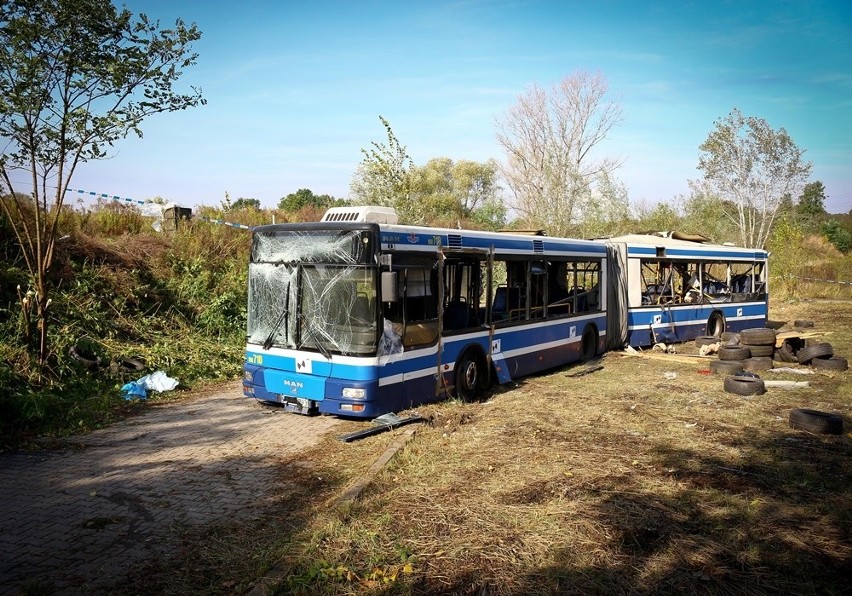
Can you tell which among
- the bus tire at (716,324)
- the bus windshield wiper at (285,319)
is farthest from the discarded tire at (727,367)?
the bus windshield wiper at (285,319)

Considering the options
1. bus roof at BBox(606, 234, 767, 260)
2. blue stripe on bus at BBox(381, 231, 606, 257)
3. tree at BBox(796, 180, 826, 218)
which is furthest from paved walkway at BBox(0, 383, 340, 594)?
tree at BBox(796, 180, 826, 218)

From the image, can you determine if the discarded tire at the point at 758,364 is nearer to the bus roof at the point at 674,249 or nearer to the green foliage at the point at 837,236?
the bus roof at the point at 674,249

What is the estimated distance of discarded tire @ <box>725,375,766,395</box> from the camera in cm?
1038

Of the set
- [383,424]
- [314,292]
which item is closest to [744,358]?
[383,424]

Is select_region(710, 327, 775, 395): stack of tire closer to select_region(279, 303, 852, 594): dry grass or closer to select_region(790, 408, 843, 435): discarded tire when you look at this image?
select_region(279, 303, 852, 594): dry grass

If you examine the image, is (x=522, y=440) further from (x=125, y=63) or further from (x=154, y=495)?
(x=125, y=63)

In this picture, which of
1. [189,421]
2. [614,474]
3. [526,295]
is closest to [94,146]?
[189,421]

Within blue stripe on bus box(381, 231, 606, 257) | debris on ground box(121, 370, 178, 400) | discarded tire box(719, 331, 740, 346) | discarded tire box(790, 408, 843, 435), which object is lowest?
discarded tire box(790, 408, 843, 435)

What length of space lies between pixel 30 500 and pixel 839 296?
131ft

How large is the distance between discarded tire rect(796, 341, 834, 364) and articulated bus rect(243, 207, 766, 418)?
5.32 m

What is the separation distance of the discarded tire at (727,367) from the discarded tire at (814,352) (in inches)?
85.6

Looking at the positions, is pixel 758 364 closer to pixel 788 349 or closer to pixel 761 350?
pixel 761 350

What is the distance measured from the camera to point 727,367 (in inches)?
493

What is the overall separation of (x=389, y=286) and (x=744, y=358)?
31.3 feet
